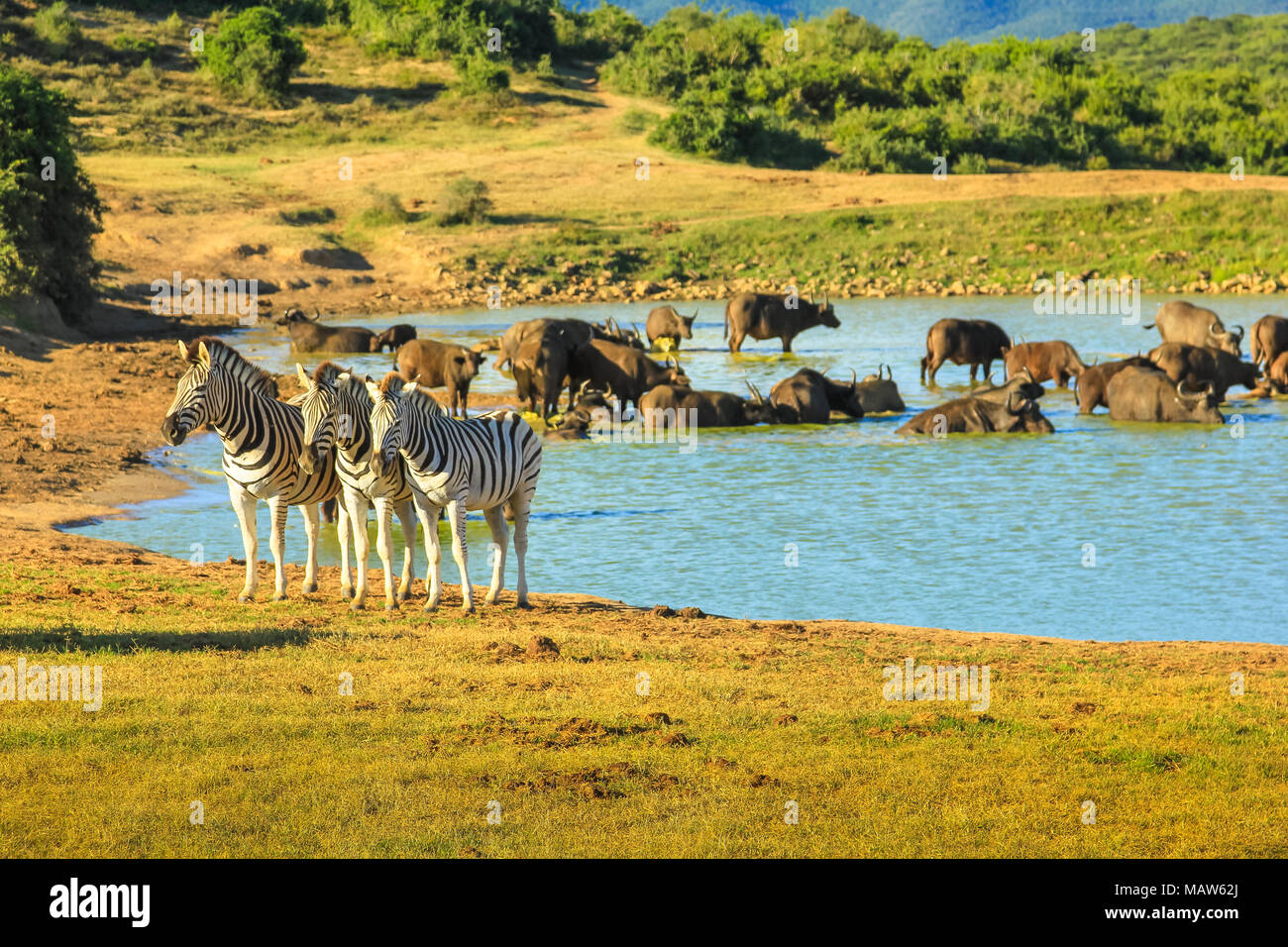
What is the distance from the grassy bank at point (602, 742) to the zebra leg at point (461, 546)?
10.8 inches

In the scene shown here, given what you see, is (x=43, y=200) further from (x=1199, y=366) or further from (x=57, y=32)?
(x=57, y=32)

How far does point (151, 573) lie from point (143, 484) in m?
5.92

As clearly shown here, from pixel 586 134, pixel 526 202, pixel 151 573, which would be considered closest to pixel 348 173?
pixel 526 202

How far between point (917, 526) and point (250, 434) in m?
8.34

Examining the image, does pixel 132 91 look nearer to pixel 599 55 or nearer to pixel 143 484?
pixel 599 55

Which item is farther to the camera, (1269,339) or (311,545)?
(1269,339)

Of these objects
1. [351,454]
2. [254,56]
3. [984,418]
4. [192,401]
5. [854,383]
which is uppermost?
[254,56]

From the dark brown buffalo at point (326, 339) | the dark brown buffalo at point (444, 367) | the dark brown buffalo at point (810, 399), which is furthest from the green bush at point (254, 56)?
the dark brown buffalo at point (810, 399)

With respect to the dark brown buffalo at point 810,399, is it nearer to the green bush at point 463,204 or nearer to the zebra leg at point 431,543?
the zebra leg at point 431,543

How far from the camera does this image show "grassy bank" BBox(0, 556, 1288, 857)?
21.8 ft

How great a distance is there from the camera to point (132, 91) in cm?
6056

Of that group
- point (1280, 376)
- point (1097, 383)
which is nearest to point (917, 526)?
point (1097, 383)

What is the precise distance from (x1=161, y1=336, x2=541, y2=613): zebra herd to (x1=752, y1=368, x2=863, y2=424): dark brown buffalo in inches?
482

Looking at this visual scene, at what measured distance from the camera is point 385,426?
10.5m
